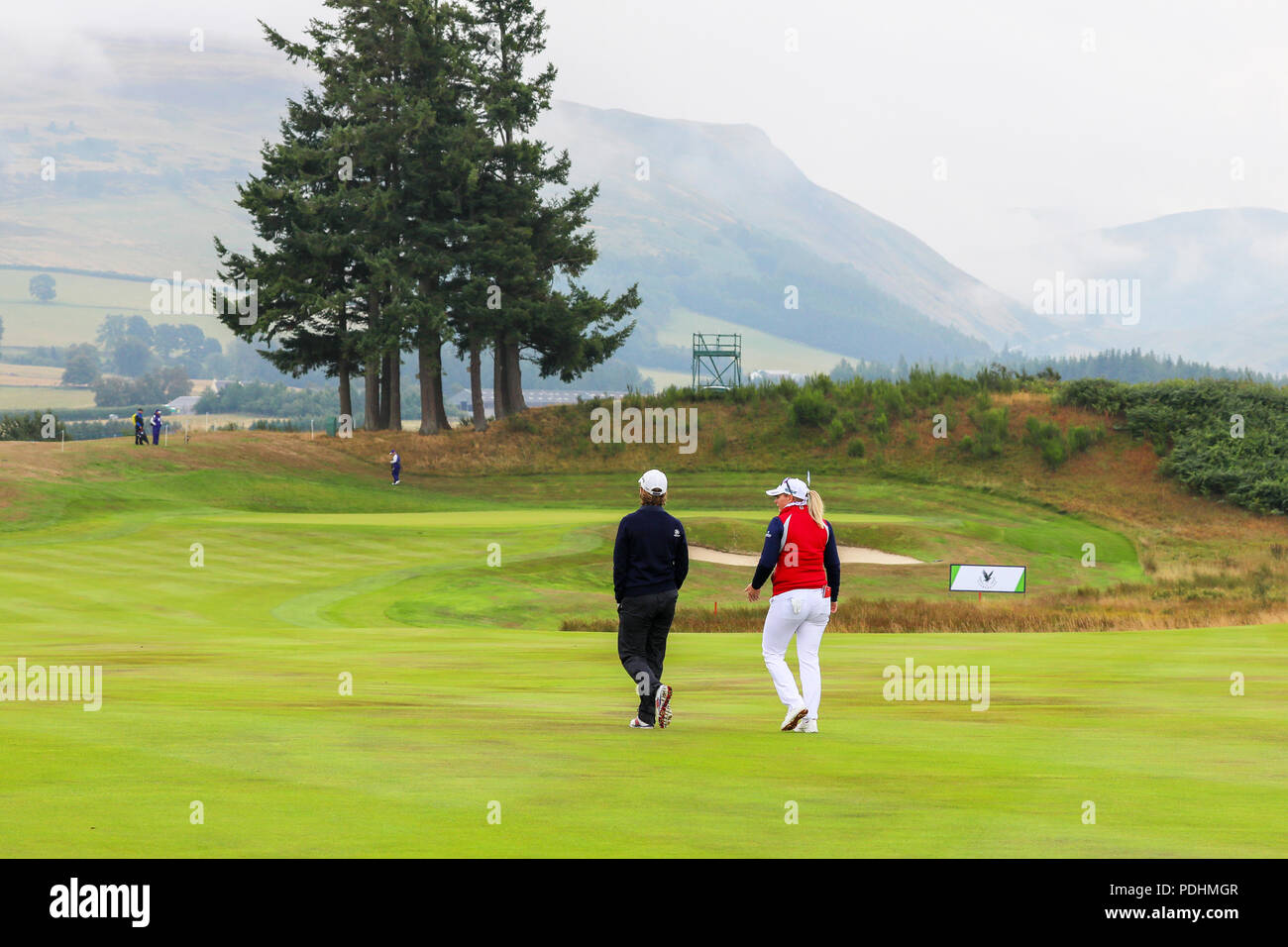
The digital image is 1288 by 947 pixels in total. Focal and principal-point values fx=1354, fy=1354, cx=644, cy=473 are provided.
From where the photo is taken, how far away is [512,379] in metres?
75.4

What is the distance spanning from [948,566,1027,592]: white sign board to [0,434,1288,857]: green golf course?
6434 millimetres

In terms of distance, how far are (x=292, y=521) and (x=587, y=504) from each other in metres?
22.1

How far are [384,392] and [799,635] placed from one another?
6403cm

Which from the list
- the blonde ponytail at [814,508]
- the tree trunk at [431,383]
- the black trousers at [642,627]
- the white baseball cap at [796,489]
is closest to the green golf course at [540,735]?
the black trousers at [642,627]

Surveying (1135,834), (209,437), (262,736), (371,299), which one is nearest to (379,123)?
(371,299)

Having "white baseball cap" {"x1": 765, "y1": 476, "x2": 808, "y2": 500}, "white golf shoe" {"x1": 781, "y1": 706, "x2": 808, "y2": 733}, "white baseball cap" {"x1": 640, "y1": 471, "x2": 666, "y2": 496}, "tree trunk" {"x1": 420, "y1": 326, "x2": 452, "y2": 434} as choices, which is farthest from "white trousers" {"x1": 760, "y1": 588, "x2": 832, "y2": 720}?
"tree trunk" {"x1": 420, "y1": 326, "x2": 452, "y2": 434}

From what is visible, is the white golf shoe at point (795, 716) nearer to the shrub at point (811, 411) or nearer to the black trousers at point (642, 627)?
the black trousers at point (642, 627)

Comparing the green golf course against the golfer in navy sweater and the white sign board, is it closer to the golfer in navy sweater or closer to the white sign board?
the golfer in navy sweater

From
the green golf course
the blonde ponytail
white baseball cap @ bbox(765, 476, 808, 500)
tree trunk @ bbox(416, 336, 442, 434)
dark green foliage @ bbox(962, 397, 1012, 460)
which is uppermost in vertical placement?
tree trunk @ bbox(416, 336, 442, 434)

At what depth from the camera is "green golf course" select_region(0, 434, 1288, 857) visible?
7.94 metres

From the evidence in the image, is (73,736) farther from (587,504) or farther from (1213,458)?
(1213,458)

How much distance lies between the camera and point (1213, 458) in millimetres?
62719

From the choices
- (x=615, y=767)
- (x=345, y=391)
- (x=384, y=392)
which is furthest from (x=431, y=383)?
(x=615, y=767)
